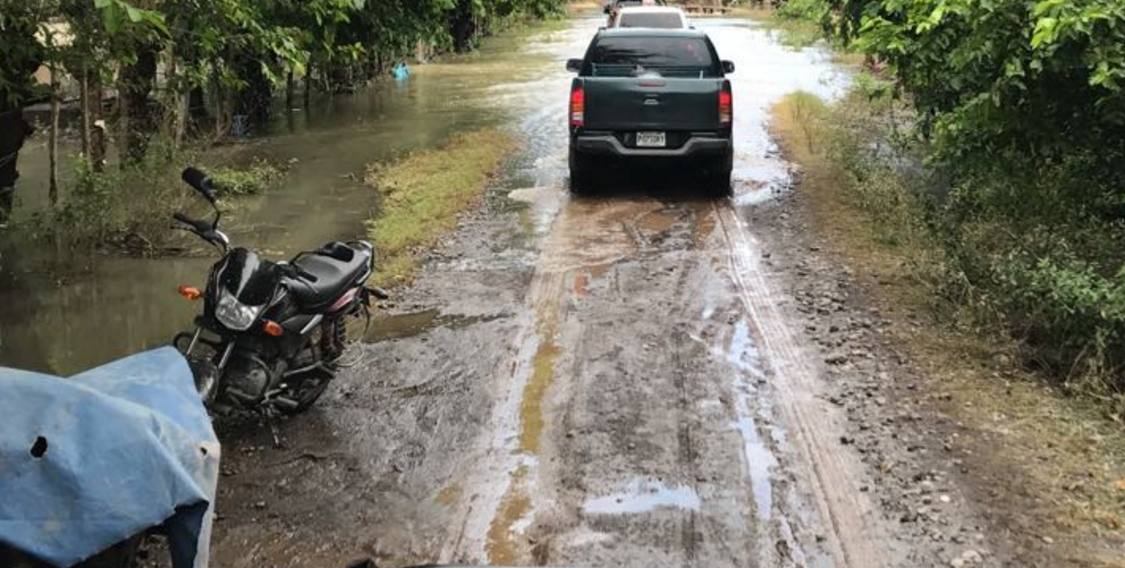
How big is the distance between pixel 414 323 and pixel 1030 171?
16.5 feet

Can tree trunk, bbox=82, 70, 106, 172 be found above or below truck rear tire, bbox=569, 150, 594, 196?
above

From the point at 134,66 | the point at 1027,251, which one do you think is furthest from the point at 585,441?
the point at 134,66

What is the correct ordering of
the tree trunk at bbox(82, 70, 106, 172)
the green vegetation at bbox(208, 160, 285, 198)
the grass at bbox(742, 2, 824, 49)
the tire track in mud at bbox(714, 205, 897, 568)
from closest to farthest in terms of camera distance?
1. the tire track in mud at bbox(714, 205, 897, 568)
2. the tree trunk at bbox(82, 70, 106, 172)
3. the green vegetation at bbox(208, 160, 285, 198)
4. the grass at bbox(742, 2, 824, 49)

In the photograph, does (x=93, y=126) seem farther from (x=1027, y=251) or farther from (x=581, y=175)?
(x=1027, y=251)

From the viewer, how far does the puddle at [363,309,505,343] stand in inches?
301

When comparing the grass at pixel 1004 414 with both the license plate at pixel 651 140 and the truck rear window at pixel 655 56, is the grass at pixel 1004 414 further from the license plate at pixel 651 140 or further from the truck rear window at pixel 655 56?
the truck rear window at pixel 655 56

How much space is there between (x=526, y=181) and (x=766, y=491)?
28.9ft

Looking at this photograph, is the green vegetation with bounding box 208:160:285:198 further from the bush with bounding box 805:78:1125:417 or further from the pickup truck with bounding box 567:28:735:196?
the bush with bounding box 805:78:1125:417

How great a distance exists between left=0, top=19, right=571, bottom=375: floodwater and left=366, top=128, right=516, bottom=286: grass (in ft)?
1.12

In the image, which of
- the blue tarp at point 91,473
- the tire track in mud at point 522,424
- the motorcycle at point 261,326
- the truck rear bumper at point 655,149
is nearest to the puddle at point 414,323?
the tire track in mud at point 522,424

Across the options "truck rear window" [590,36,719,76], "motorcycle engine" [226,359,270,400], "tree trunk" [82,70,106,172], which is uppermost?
"truck rear window" [590,36,719,76]

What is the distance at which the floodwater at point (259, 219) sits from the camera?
802 centimetres

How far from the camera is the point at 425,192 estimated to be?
499 inches

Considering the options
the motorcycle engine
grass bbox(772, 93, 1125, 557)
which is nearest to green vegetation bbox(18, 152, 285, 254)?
the motorcycle engine
